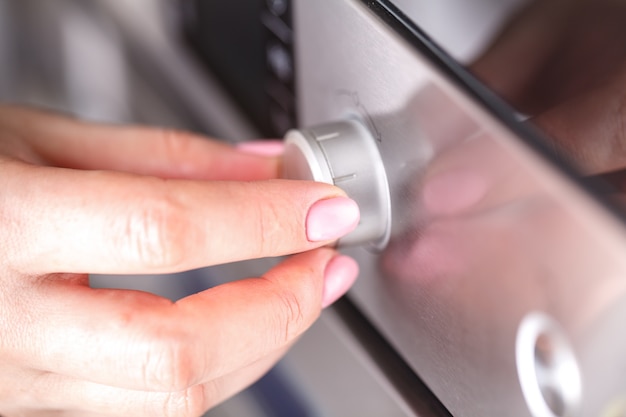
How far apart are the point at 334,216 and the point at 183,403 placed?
0.12m

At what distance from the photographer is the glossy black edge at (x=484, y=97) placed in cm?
18

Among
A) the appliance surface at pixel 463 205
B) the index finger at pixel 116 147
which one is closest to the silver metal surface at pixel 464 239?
the appliance surface at pixel 463 205

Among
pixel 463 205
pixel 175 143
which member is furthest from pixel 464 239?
→ pixel 175 143

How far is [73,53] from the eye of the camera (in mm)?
676

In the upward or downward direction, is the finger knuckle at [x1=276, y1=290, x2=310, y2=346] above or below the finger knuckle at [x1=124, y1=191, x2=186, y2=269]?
below

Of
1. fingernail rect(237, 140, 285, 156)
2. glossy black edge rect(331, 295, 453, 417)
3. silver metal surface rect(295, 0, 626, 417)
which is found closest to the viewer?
silver metal surface rect(295, 0, 626, 417)

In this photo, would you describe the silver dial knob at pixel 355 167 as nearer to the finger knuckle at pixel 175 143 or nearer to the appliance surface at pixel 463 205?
the appliance surface at pixel 463 205

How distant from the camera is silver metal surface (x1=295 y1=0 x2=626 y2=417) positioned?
0.18m

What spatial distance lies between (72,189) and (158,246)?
0.04 metres

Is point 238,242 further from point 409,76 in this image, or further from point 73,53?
point 73,53

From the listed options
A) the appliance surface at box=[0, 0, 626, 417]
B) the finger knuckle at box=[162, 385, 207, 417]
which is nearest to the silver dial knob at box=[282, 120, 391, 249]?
the appliance surface at box=[0, 0, 626, 417]

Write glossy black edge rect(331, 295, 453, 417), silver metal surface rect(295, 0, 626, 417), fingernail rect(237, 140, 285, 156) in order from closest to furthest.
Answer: silver metal surface rect(295, 0, 626, 417) < glossy black edge rect(331, 295, 453, 417) < fingernail rect(237, 140, 285, 156)

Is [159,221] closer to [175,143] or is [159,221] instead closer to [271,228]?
[271,228]

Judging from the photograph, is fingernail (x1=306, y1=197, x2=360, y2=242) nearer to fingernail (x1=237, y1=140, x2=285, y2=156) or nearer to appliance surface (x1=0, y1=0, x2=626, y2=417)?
appliance surface (x1=0, y1=0, x2=626, y2=417)
